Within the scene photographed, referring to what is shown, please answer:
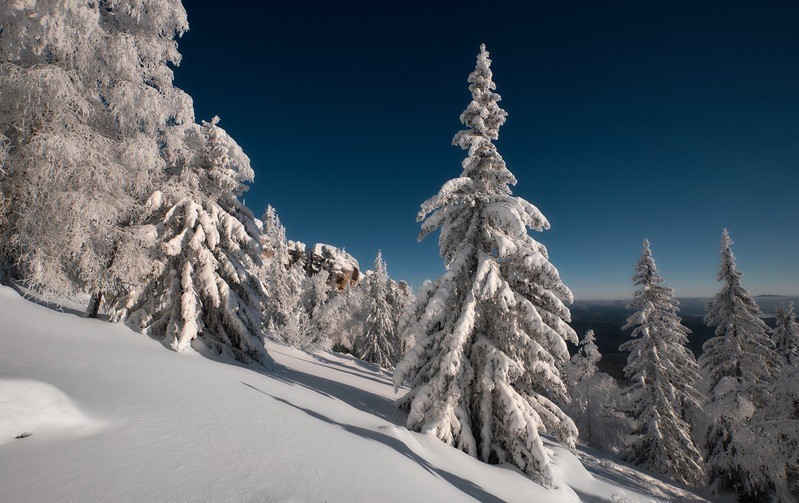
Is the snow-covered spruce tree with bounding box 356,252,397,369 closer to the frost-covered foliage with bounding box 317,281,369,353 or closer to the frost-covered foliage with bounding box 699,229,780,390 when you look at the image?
the frost-covered foliage with bounding box 317,281,369,353

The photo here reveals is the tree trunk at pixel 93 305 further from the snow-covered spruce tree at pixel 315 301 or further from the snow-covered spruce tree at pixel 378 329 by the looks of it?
the snow-covered spruce tree at pixel 315 301

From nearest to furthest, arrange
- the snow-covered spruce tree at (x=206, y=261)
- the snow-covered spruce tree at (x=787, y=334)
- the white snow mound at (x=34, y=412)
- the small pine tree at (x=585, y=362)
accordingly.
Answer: the white snow mound at (x=34, y=412)
the snow-covered spruce tree at (x=206, y=261)
the snow-covered spruce tree at (x=787, y=334)
the small pine tree at (x=585, y=362)

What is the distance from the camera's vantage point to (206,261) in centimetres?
1170

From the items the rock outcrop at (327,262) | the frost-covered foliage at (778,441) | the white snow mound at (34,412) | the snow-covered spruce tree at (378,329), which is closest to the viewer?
the white snow mound at (34,412)

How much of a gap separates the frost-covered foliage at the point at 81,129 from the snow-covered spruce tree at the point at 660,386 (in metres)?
24.2

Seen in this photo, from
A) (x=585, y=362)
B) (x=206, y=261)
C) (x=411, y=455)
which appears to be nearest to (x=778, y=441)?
(x=411, y=455)

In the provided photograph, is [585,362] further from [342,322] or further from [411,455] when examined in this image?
[411,455]

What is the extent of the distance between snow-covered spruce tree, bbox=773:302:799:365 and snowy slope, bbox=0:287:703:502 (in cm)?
2507

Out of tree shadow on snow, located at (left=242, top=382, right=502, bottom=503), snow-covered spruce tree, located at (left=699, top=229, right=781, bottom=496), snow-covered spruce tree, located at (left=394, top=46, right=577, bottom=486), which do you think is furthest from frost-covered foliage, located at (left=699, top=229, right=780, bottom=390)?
tree shadow on snow, located at (left=242, top=382, right=502, bottom=503)

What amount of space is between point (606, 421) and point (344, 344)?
31.3m

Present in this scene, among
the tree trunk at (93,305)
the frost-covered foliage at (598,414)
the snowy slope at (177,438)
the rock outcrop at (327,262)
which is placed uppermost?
the rock outcrop at (327,262)

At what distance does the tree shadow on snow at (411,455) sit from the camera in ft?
21.7

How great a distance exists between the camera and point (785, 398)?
9.89 meters

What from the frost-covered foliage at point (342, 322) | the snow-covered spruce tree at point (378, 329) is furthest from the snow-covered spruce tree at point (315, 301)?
the snow-covered spruce tree at point (378, 329)
